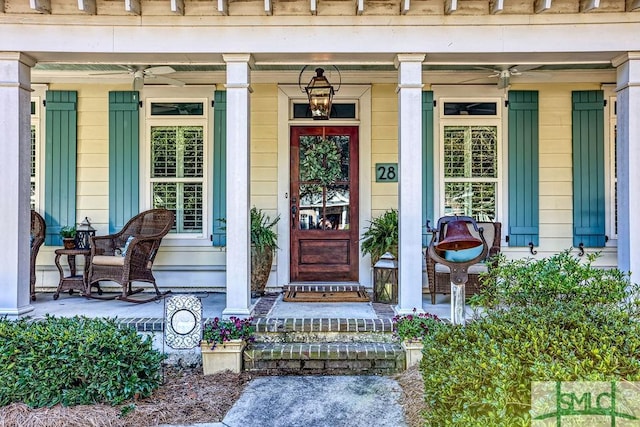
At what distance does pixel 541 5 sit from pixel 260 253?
3.45m

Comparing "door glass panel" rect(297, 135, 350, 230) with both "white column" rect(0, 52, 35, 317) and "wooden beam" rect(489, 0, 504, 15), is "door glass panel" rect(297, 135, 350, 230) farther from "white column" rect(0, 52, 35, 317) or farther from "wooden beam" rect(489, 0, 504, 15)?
"white column" rect(0, 52, 35, 317)

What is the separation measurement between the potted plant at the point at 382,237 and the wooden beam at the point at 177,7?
2791 mm

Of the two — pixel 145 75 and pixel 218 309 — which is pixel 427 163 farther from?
pixel 145 75

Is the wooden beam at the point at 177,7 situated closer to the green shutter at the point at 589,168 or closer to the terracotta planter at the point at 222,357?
the terracotta planter at the point at 222,357

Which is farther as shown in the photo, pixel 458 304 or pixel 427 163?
pixel 427 163

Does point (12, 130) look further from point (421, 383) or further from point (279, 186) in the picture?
point (421, 383)

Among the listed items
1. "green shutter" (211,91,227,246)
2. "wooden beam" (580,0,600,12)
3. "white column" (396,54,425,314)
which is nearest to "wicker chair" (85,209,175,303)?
"green shutter" (211,91,227,246)

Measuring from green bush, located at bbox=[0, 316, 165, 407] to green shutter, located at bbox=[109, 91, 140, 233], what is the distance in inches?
94.7

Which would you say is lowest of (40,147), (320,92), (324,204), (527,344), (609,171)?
(527,344)

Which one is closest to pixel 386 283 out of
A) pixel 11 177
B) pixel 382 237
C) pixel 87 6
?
pixel 382 237

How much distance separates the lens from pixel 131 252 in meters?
4.40

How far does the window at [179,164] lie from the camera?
Result: 509cm

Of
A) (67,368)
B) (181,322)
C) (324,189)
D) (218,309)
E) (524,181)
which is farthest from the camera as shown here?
(324,189)

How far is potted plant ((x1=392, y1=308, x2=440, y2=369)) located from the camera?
3.28 m
